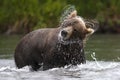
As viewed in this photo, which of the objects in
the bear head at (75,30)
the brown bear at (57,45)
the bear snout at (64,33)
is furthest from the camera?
the brown bear at (57,45)

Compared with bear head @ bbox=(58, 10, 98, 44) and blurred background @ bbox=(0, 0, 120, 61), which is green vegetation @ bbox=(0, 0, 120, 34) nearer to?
blurred background @ bbox=(0, 0, 120, 61)

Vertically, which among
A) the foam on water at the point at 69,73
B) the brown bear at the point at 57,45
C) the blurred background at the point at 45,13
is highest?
the blurred background at the point at 45,13

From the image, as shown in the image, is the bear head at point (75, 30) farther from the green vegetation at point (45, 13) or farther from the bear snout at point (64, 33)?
the green vegetation at point (45, 13)

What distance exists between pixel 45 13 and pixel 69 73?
24841 mm

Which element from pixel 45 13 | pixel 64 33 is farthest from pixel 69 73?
pixel 45 13

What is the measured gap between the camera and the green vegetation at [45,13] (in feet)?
122

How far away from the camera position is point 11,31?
37.0 metres

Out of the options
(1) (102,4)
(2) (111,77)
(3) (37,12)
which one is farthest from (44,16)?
(2) (111,77)

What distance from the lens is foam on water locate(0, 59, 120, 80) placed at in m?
12.6

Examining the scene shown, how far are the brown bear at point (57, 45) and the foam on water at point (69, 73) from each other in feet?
0.60

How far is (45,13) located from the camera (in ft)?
125

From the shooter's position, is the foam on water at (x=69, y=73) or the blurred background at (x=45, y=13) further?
the blurred background at (x=45, y=13)

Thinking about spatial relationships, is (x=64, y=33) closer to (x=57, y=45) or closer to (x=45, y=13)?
(x=57, y=45)

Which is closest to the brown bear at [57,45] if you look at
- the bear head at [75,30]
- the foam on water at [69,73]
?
the bear head at [75,30]
